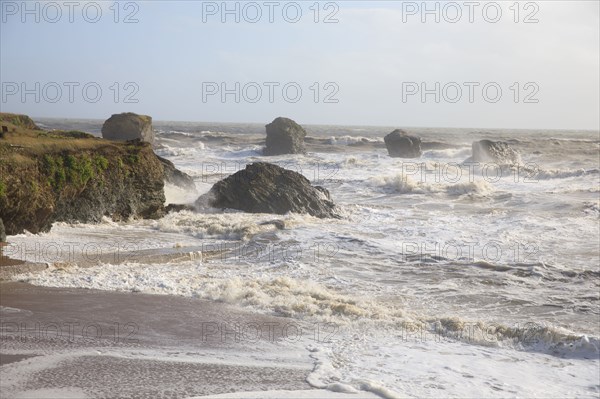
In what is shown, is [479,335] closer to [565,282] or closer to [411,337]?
[411,337]

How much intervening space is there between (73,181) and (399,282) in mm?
6392

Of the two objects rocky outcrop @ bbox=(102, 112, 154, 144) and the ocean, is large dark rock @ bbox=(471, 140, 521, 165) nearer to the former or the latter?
the ocean

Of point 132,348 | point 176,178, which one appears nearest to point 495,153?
point 176,178

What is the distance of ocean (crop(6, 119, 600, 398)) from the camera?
19.9ft

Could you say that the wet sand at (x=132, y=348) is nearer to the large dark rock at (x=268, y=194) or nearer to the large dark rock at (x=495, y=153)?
the large dark rock at (x=268, y=194)

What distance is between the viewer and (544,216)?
1770cm

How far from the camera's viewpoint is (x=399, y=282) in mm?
9805

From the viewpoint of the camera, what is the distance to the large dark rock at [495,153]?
122 feet

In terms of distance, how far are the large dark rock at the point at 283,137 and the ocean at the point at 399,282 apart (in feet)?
77.2

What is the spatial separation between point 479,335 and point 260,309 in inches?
94.8

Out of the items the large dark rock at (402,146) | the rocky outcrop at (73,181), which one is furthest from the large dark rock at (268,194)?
the large dark rock at (402,146)

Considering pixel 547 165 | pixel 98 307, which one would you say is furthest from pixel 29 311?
pixel 547 165

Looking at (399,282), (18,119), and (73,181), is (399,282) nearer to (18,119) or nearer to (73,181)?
(73,181)

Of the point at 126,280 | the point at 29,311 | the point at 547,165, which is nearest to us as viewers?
the point at 29,311
